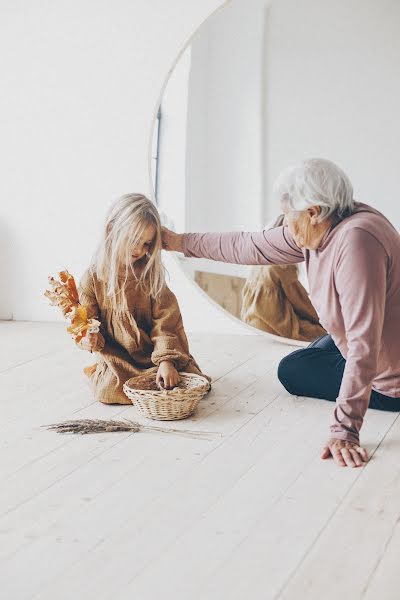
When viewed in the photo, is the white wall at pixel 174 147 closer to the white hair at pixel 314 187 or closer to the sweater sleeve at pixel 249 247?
the sweater sleeve at pixel 249 247

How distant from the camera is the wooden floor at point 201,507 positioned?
1.46 metres

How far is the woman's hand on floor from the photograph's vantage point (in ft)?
6.70

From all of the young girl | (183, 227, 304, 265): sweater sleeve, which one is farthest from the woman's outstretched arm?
the young girl

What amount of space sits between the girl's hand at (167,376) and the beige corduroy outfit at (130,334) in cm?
3

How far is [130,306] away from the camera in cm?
264

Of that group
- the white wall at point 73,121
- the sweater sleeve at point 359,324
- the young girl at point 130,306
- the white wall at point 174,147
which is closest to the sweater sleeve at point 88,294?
the young girl at point 130,306

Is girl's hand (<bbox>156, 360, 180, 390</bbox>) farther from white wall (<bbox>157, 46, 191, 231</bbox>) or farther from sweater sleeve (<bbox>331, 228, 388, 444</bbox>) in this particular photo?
white wall (<bbox>157, 46, 191, 231</bbox>)

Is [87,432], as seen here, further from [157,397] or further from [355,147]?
[355,147]

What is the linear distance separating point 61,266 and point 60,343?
63 cm

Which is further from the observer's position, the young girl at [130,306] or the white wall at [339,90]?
the white wall at [339,90]

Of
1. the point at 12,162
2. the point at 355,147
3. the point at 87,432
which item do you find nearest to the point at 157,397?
the point at 87,432

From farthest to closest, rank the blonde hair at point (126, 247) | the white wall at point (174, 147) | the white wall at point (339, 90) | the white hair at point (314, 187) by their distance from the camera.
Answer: the white wall at point (174, 147)
the white wall at point (339, 90)
the blonde hair at point (126, 247)
the white hair at point (314, 187)

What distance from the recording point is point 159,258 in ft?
8.53

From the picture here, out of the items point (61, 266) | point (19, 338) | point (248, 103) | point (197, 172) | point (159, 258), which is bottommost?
point (19, 338)
